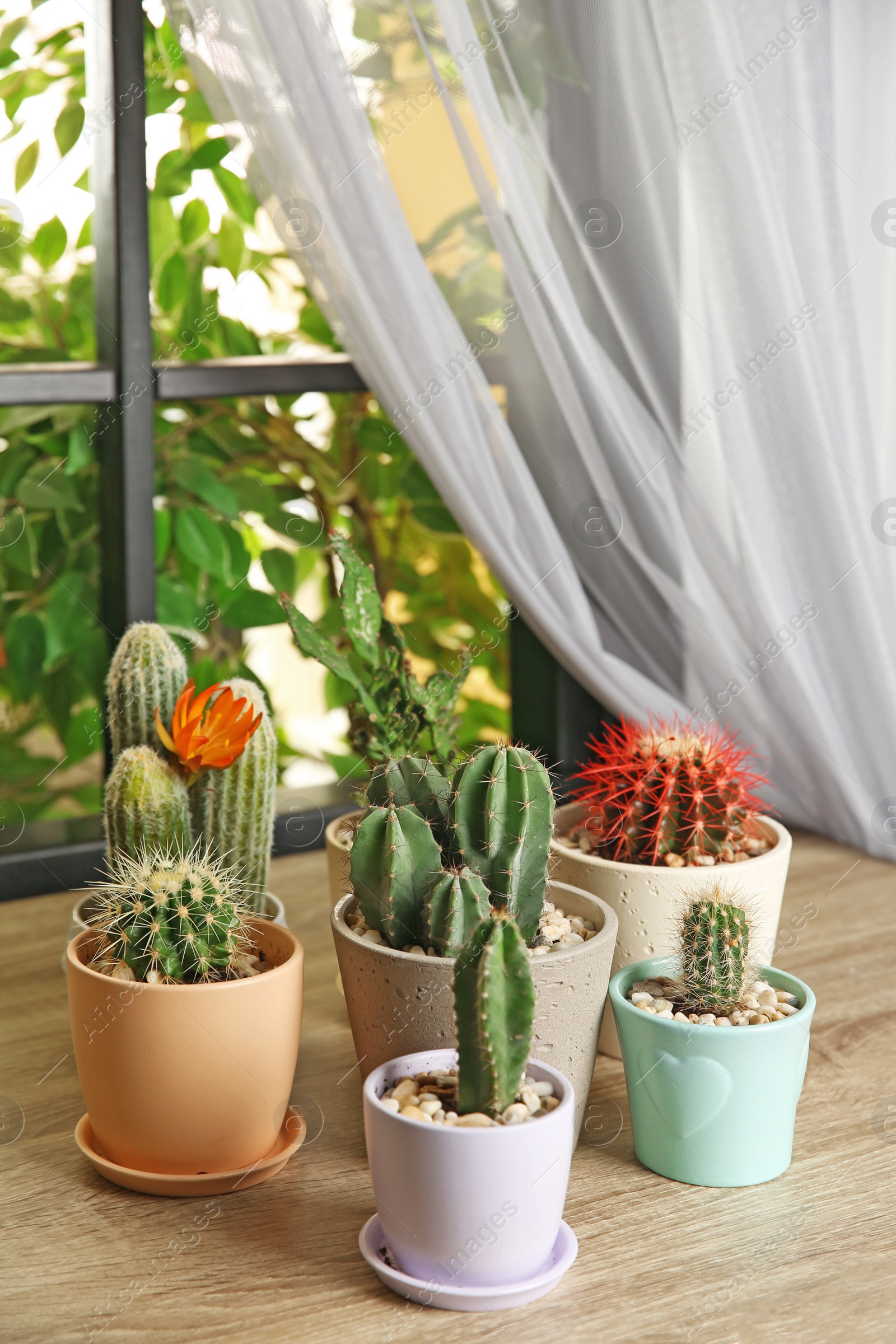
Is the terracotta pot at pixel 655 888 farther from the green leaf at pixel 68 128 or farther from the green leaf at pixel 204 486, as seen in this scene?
the green leaf at pixel 68 128

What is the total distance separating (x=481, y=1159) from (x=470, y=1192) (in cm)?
2

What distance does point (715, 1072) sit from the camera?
0.85 meters

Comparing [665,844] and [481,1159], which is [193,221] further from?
[481,1159]

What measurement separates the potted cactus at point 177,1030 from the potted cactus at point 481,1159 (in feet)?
0.38

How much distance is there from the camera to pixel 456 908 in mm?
808

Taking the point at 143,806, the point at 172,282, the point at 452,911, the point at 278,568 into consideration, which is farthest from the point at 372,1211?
the point at 172,282

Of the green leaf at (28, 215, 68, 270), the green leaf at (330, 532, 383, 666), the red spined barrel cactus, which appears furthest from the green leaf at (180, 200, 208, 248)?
the red spined barrel cactus

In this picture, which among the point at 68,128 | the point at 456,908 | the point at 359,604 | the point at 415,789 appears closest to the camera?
the point at 456,908

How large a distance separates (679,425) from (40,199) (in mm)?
961

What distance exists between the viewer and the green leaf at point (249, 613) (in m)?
1.77

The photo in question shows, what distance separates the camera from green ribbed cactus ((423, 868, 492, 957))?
81cm

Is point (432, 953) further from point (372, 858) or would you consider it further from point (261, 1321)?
point (261, 1321)

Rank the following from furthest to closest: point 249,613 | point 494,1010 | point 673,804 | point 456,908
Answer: point 249,613
point 673,804
point 456,908
point 494,1010

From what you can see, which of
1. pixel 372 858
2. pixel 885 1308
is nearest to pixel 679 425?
pixel 372 858
